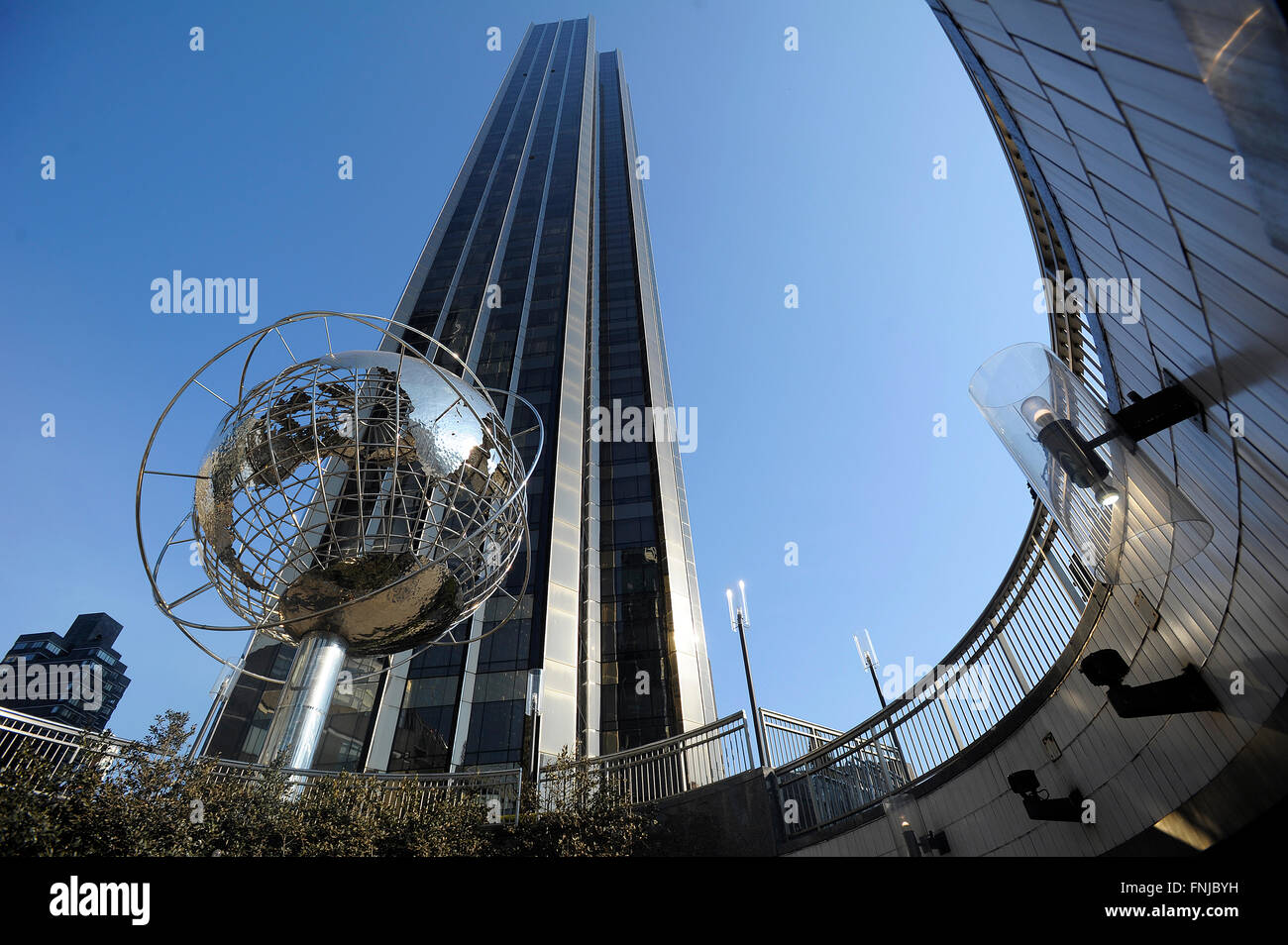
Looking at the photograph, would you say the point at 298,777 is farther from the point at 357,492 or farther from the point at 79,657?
the point at 79,657

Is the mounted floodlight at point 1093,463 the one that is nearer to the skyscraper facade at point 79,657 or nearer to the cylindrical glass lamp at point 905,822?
the cylindrical glass lamp at point 905,822

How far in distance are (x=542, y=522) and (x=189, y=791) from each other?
1974cm

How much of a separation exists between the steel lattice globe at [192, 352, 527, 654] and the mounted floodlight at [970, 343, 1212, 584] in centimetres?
708

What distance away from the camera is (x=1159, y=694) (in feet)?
16.9

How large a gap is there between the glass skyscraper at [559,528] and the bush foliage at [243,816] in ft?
10.2

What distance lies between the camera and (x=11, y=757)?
319 inches

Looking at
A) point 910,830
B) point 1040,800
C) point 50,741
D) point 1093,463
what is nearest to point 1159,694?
point 1040,800

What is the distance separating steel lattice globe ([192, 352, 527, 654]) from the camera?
28.7 feet

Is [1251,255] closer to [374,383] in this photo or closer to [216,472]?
[374,383]

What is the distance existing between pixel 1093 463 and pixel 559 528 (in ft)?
78.8

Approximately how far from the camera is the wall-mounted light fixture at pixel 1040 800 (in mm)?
6223

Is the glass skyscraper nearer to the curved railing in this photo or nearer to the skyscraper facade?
the curved railing

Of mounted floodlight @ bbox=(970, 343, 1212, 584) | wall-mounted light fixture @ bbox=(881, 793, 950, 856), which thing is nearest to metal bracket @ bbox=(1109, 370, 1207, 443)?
mounted floodlight @ bbox=(970, 343, 1212, 584)
